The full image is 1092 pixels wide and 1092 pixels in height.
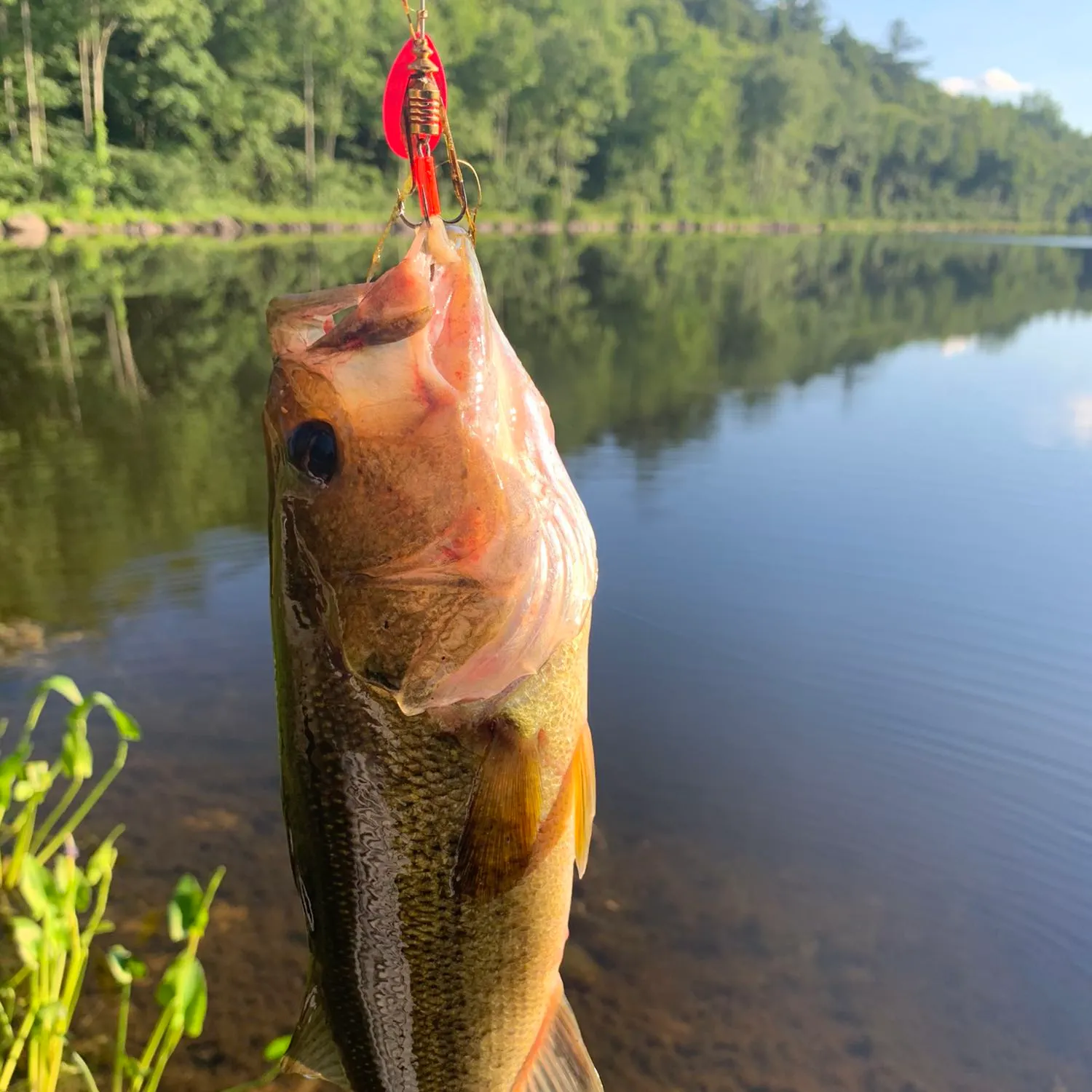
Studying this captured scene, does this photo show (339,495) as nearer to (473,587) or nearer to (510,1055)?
(473,587)

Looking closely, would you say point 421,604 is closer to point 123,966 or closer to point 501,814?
point 501,814

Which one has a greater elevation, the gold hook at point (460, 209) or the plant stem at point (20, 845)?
the gold hook at point (460, 209)

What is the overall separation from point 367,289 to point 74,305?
20.9m

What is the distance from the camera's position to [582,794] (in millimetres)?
1773

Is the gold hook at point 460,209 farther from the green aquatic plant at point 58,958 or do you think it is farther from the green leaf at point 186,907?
the green leaf at point 186,907

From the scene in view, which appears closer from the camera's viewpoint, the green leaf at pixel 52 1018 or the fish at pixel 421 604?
the fish at pixel 421 604

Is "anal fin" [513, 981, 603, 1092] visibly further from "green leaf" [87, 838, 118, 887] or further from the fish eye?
"green leaf" [87, 838, 118, 887]

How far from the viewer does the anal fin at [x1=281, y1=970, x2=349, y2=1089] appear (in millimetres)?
1800

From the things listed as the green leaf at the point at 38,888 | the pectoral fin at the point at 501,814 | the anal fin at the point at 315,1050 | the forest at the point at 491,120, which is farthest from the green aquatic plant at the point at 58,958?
the forest at the point at 491,120

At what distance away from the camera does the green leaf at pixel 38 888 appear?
2.27m

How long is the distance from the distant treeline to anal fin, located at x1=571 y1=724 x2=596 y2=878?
19.8 feet

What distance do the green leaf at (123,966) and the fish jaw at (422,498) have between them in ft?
5.14

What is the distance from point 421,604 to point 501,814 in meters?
0.37

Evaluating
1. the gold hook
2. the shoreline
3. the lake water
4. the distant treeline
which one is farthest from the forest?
the gold hook
